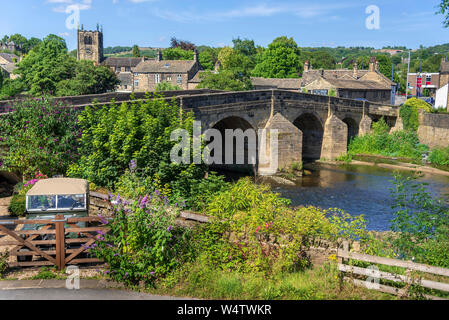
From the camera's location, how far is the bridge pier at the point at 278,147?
33156mm

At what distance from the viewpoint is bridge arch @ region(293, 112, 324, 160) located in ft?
129

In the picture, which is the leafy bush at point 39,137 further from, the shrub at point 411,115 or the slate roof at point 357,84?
the slate roof at point 357,84

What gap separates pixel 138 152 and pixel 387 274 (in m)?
8.85

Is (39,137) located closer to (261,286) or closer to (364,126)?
(261,286)

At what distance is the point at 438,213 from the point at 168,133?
334 inches

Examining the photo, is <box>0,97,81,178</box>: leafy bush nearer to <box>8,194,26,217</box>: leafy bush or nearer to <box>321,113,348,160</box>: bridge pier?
<box>8,194,26,217</box>: leafy bush

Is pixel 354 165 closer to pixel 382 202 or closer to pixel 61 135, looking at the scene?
pixel 382 202

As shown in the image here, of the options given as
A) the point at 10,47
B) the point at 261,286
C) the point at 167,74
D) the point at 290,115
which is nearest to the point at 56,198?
the point at 261,286

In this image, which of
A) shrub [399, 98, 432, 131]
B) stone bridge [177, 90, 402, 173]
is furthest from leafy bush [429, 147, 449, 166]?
stone bridge [177, 90, 402, 173]

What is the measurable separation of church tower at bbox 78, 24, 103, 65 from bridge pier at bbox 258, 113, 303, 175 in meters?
96.8

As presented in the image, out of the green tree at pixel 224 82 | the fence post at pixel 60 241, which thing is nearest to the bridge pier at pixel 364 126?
the green tree at pixel 224 82

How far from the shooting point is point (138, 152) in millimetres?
14531

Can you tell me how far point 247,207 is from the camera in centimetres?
1110

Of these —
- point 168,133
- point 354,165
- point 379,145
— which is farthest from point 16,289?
point 379,145
